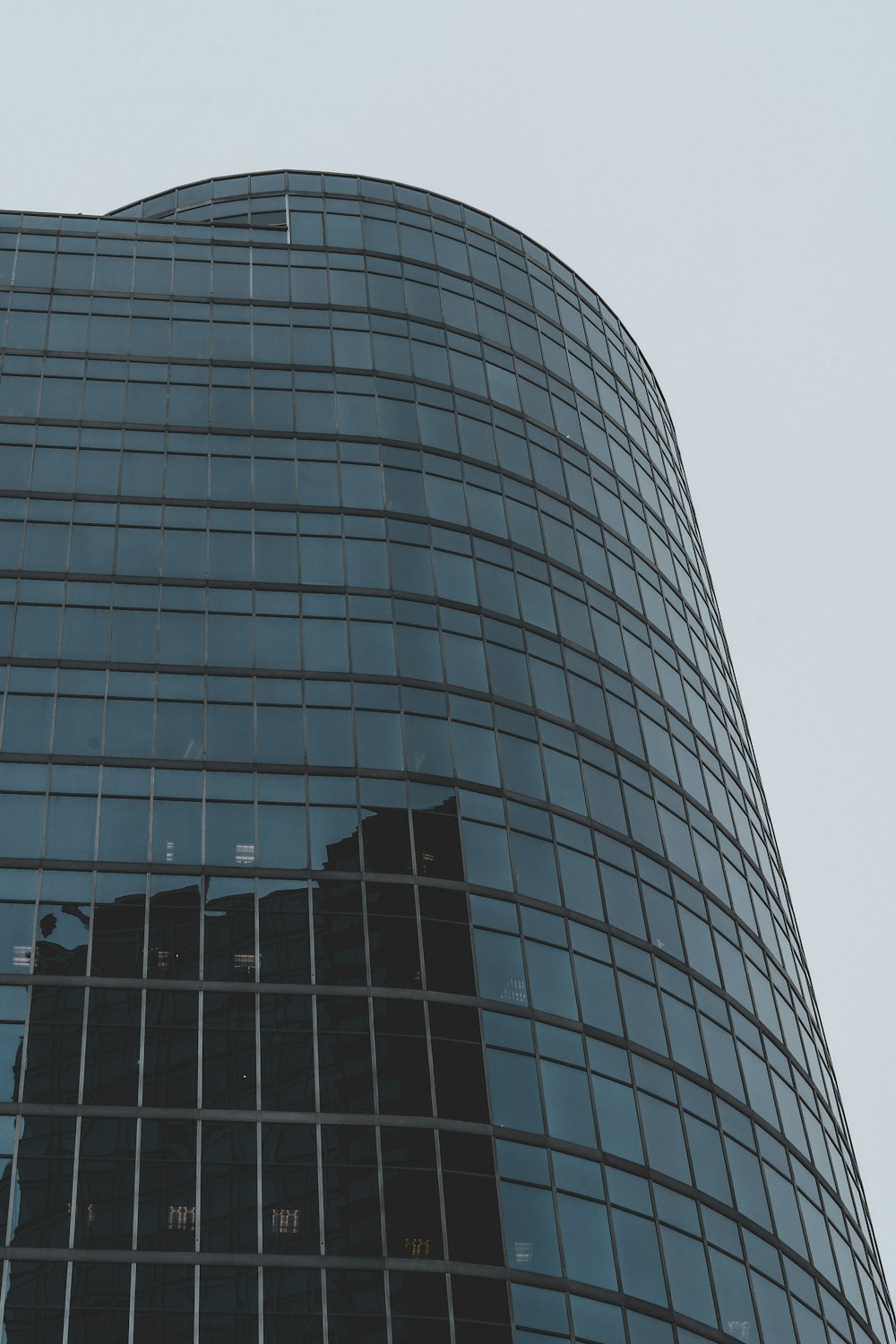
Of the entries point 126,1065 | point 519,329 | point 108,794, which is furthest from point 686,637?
point 126,1065

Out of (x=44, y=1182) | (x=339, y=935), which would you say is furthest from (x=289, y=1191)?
(x=339, y=935)

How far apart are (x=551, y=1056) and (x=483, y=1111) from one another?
266 centimetres

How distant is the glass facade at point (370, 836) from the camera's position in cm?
4000

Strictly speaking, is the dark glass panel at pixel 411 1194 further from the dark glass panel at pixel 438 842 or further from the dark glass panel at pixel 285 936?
the dark glass panel at pixel 438 842

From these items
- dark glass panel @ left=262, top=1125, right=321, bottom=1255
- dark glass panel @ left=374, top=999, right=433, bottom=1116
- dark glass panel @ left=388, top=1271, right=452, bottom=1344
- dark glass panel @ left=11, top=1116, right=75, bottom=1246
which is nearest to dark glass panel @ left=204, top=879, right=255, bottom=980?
dark glass panel @ left=374, top=999, right=433, bottom=1116

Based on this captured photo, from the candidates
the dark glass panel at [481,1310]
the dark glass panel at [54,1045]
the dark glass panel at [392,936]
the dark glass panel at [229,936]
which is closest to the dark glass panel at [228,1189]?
the dark glass panel at [54,1045]

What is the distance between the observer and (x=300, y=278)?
62875mm

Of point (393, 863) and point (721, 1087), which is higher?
point (393, 863)

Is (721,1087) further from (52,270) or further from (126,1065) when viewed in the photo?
(52,270)

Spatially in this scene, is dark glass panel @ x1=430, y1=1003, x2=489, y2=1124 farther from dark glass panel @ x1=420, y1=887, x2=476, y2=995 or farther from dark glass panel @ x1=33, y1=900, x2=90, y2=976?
dark glass panel @ x1=33, y1=900, x2=90, y2=976

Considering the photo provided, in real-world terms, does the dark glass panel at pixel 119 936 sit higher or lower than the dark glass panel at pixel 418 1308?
higher

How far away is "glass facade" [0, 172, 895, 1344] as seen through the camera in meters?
40.0

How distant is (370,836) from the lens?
154 feet

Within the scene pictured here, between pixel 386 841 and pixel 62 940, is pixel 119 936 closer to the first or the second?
pixel 62 940
